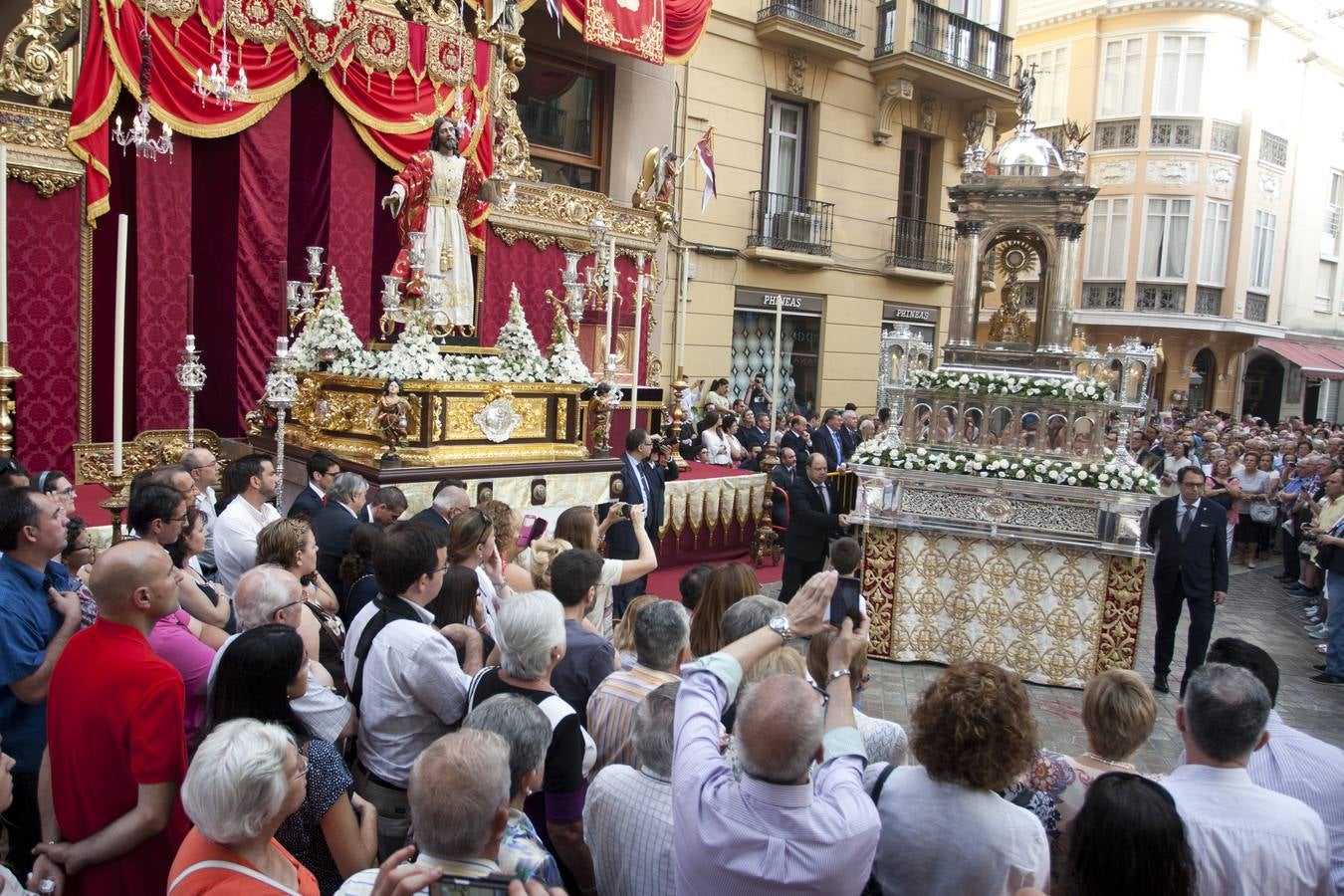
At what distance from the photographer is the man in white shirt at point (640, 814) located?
254 cm

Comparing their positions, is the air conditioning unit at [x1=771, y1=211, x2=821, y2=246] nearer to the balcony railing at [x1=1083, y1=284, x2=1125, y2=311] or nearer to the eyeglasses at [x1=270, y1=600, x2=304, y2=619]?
the balcony railing at [x1=1083, y1=284, x2=1125, y2=311]

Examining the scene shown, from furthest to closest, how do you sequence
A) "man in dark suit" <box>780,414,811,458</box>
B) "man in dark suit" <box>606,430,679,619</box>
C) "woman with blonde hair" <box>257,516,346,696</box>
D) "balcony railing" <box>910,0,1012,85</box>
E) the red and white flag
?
1. "balcony railing" <box>910,0,1012,85</box>
2. the red and white flag
3. "man in dark suit" <box>780,414,811,458</box>
4. "man in dark suit" <box>606,430,679,619</box>
5. "woman with blonde hair" <box>257,516,346,696</box>

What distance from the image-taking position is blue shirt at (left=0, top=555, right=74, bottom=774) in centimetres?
301

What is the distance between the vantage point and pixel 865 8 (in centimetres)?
1819

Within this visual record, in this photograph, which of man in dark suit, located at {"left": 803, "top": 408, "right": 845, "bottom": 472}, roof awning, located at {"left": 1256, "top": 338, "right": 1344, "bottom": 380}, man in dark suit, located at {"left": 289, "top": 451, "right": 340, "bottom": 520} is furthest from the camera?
roof awning, located at {"left": 1256, "top": 338, "right": 1344, "bottom": 380}

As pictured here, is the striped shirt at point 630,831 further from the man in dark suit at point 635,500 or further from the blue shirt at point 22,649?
the man in dark suit at point 635,500

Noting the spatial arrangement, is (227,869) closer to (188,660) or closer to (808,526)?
(188,660)

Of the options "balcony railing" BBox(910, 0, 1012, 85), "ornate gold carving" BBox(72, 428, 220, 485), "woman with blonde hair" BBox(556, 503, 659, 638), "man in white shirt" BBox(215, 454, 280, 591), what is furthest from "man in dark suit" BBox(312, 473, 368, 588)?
"balcony railing" BBox(910, 0, 1012, 85)

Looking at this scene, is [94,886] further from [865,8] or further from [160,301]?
[865,8]

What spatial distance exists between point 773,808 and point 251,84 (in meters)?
10.3

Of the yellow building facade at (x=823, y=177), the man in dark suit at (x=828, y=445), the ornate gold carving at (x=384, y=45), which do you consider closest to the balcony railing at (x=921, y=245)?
the yellow building facade at (x=823, y=177)

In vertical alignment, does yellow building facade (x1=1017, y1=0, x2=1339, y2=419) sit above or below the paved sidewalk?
above

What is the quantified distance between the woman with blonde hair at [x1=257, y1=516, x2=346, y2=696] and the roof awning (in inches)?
1164

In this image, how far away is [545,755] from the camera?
8.55 feet
